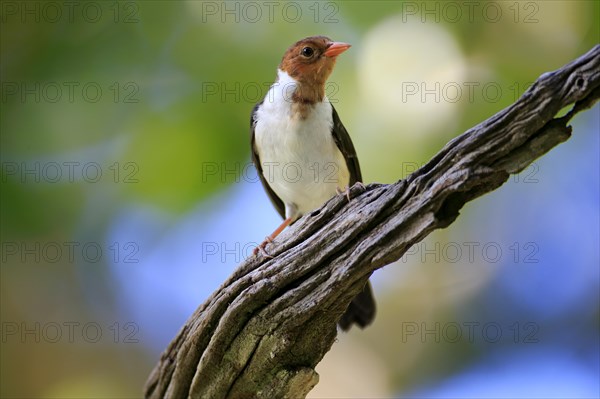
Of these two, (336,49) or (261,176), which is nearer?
(336,49)

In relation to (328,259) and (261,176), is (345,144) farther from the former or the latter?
(328,259)

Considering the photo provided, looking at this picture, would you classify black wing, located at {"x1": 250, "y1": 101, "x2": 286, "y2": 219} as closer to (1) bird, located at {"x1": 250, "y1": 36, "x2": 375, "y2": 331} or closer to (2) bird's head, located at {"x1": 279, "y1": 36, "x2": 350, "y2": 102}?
(1) bird, located at {"x1": 250, "y1": 36, "x2": 375, "y2": 331}

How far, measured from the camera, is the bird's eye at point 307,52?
186 inches

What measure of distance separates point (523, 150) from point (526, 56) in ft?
8.44

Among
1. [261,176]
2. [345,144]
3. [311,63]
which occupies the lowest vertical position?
[261,176]

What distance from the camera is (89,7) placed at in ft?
15.6

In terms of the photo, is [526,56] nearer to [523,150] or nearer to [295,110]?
[295,110]

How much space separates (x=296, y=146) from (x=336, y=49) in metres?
0.66

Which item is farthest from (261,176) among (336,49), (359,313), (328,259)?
(328,259)

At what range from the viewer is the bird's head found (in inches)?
186

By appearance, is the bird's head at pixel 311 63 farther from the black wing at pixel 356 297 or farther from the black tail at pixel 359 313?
the black tail at pixel 359 313

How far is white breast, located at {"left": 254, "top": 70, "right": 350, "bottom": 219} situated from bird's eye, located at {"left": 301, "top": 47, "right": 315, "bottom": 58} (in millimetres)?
185

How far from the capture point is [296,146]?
470cm

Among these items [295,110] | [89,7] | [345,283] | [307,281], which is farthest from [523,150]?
[89,7]
